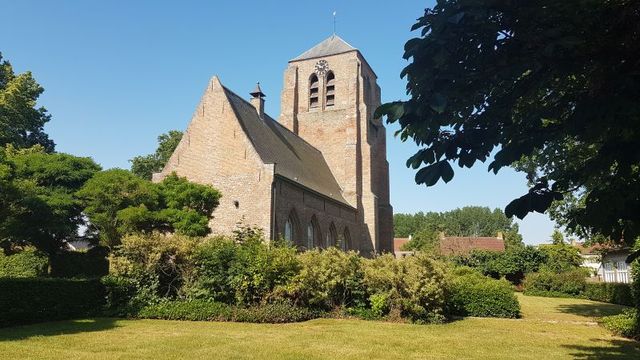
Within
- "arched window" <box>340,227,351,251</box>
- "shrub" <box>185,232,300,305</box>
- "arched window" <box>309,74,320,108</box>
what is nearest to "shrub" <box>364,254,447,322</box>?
"shrub" <box>185,232,300,305</box>

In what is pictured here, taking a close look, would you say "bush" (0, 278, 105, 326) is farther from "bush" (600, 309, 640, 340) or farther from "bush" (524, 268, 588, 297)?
"bush" (524, 268, 588, 297)

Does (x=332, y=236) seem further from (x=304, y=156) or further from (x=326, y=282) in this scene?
(x=326, y=282)

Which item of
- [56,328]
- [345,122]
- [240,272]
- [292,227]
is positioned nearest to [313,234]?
[292,227]

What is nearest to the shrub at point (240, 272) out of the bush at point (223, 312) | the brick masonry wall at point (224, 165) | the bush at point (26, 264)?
the bush at point (223, 312)

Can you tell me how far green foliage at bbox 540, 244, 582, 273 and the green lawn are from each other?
81.0ft

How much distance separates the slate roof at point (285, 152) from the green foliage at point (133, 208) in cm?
498

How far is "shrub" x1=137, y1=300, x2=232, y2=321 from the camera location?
15.6 m

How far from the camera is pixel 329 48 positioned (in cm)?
4209

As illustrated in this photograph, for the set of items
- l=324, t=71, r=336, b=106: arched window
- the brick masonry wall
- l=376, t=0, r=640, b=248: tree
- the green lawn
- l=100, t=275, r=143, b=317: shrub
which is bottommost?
the green lawn

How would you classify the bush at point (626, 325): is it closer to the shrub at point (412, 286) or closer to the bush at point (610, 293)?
the shrub at point (412, 286)

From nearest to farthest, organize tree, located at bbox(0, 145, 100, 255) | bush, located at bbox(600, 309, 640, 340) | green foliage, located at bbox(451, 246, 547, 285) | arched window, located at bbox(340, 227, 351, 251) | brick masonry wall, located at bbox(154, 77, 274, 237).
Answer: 1. bush, located at bbox(600, 309, 640, 340)
2. tree, located at bbox(0, 145, 100, 255)
3. brick masonry wall, located at bbox(154, 77, 274, 237)
4. arched window, located at bbox(340, 227, 351, 251)
5. green foliage, located at bbox(451, 246, 547, 285)

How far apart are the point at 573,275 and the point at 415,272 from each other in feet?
79.3

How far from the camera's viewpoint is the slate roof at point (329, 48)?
1613 inches

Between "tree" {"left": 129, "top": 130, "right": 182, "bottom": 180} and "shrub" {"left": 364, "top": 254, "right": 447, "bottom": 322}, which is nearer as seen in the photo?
"shrub" {"left": 364, "top": 254, "right": 447, "bottom": 322}
